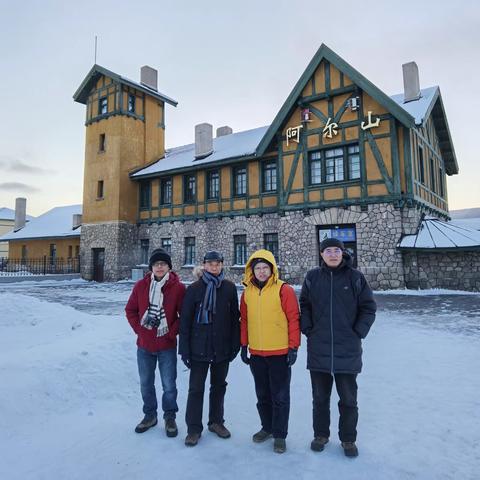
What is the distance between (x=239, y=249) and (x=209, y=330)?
1632 centimetres

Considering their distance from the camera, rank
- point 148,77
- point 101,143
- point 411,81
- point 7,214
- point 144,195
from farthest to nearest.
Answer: point 7,214 → point 148,77 → point 101,143 → point 144,195 → point 411,81

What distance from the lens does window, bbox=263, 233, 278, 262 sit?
18.4 meters

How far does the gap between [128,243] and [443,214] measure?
730 inches

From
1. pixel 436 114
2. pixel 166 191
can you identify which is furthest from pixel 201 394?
pixel 436 114

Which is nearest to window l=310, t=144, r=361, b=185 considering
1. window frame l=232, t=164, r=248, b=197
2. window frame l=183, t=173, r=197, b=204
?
window frame l=232, t=164, r=248, b=197

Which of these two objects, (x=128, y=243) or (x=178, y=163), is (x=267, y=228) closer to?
(x=178, y=163)

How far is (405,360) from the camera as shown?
5.47 m

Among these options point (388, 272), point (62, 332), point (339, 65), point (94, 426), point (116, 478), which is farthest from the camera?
point (339, 65)

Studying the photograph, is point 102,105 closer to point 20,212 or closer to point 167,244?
point 167,244

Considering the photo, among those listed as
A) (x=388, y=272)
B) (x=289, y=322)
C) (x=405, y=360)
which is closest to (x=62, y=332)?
(x=289, y=322)

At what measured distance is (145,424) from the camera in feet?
11.2

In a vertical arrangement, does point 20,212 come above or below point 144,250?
above

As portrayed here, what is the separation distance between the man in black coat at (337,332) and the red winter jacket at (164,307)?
1237mm

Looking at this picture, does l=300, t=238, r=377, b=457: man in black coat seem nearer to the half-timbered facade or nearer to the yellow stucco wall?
the half-timbered facade
